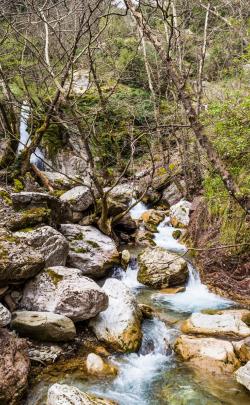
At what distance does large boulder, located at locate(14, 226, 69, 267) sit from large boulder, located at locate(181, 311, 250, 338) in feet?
8.30

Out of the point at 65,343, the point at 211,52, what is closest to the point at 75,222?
the point at 65,343

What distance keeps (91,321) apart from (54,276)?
0.93 metres

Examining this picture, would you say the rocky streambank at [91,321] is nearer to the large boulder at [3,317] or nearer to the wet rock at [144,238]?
the large boulder at [3,317]

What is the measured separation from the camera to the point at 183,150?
12.2 m

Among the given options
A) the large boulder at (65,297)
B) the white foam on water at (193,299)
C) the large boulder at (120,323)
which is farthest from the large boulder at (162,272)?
the large boulder at (65,297)

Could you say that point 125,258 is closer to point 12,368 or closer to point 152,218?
point 152,218

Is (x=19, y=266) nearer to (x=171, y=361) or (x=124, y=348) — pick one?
(x=124, y=348)

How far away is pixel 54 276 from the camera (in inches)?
223

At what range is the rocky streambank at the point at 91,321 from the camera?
4.22 metres

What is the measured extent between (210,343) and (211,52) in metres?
16.2

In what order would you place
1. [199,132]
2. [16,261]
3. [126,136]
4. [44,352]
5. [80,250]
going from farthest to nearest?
[126,136] < [80,250] < [16,261] < [44,352] < [199,132]

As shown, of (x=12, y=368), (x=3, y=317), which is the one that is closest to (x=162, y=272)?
(x=3, y=317)

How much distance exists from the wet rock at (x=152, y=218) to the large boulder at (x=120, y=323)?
5.50 m

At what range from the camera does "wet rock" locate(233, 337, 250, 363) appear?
467 cm
